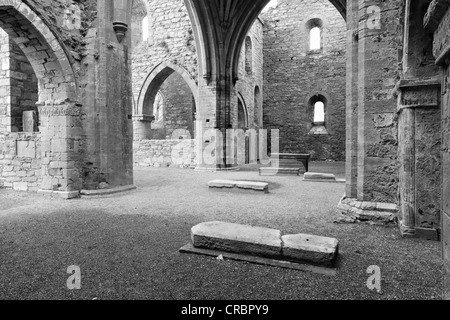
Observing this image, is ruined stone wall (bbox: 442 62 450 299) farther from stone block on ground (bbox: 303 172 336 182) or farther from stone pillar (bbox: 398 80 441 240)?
stone block on ground (bbox: 303 172 336 182)

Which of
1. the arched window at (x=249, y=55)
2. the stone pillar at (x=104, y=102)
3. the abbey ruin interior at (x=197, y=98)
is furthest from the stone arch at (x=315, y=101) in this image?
the stone pillar at (x=104, y=102)

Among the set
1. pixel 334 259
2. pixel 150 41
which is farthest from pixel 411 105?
pixel 150 41

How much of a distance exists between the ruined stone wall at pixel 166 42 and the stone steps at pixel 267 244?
10911 mm

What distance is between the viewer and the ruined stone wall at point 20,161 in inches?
258

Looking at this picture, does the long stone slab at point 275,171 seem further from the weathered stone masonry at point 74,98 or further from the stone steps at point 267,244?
the stone steps at point 267,244

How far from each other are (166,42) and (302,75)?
8.04m

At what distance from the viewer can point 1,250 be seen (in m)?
3.08

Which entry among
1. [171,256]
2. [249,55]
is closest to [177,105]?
[249,55]

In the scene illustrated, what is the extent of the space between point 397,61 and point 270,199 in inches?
125

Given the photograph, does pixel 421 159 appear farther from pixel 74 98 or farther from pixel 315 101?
pixel 315 101

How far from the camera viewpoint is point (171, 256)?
2893mm

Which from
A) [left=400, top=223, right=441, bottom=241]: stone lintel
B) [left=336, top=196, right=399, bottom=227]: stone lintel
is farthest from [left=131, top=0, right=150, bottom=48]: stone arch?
[left=400, top=223, right=441, bottom=241]: stone lintel
